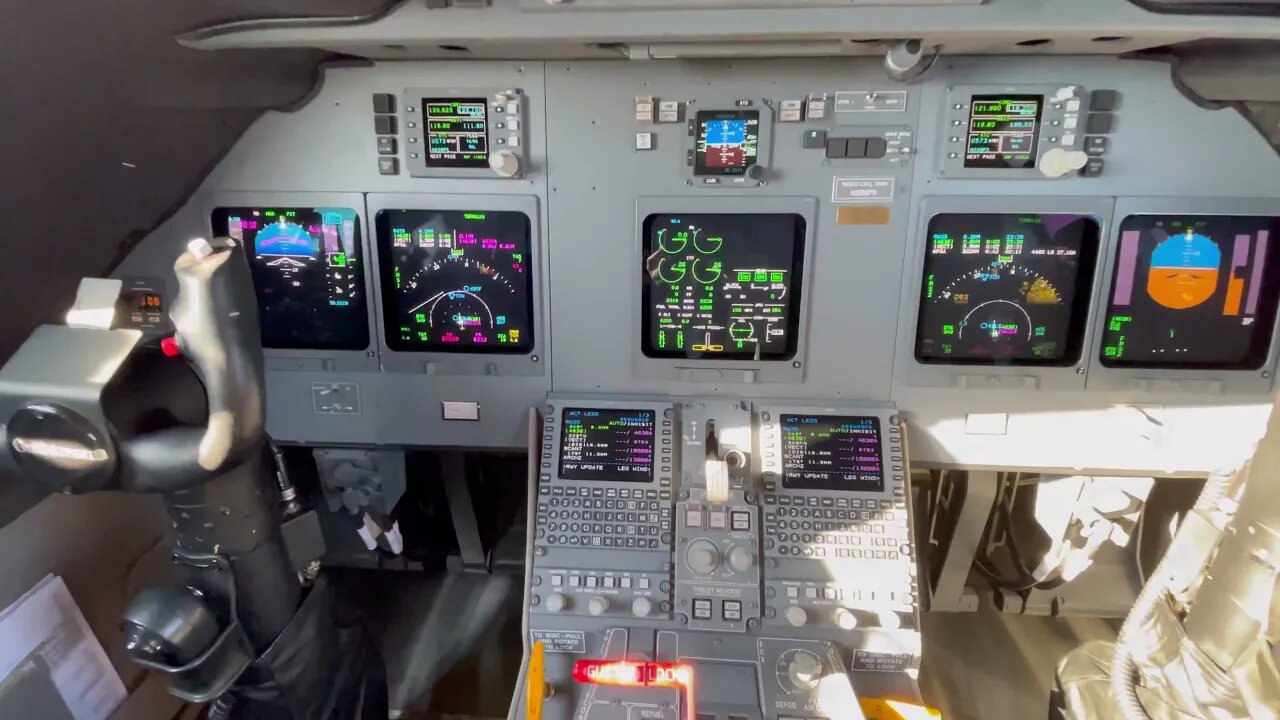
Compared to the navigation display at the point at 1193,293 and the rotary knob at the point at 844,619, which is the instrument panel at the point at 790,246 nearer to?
the navigation display at the point at 1193,293

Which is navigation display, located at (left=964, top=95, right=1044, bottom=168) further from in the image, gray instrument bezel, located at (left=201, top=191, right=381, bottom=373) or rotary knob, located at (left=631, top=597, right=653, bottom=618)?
gray instrument bezel, located at (left=201, top=191, right=381, bottom=373)

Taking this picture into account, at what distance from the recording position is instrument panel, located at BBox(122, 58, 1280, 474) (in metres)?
1.89

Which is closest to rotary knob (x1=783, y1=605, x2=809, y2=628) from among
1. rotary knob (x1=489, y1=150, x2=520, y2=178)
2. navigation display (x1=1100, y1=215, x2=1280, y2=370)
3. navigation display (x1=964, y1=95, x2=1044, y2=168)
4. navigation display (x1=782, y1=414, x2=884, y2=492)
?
navigation display (x1=782, y1=414, x2=884, y2=492)

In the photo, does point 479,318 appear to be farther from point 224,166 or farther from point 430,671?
point 430,671

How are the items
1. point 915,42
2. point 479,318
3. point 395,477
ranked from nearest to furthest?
point 915,42, point 479,318, point 395,477

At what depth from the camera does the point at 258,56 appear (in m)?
1.79

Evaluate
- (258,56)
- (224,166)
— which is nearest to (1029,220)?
(258,56)

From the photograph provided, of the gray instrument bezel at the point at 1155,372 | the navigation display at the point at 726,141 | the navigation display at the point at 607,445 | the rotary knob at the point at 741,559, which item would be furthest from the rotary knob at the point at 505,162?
the gray instrument bezel at the point at 1155,372

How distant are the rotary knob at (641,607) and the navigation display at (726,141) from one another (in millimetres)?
996

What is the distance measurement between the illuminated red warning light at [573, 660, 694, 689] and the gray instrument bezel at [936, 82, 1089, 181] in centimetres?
124

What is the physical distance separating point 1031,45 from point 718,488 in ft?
3.83

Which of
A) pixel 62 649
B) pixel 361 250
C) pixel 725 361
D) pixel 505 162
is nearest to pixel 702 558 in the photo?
pixel 725 361

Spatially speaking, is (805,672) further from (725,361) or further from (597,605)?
(725,361)

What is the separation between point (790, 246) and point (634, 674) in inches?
40.9
